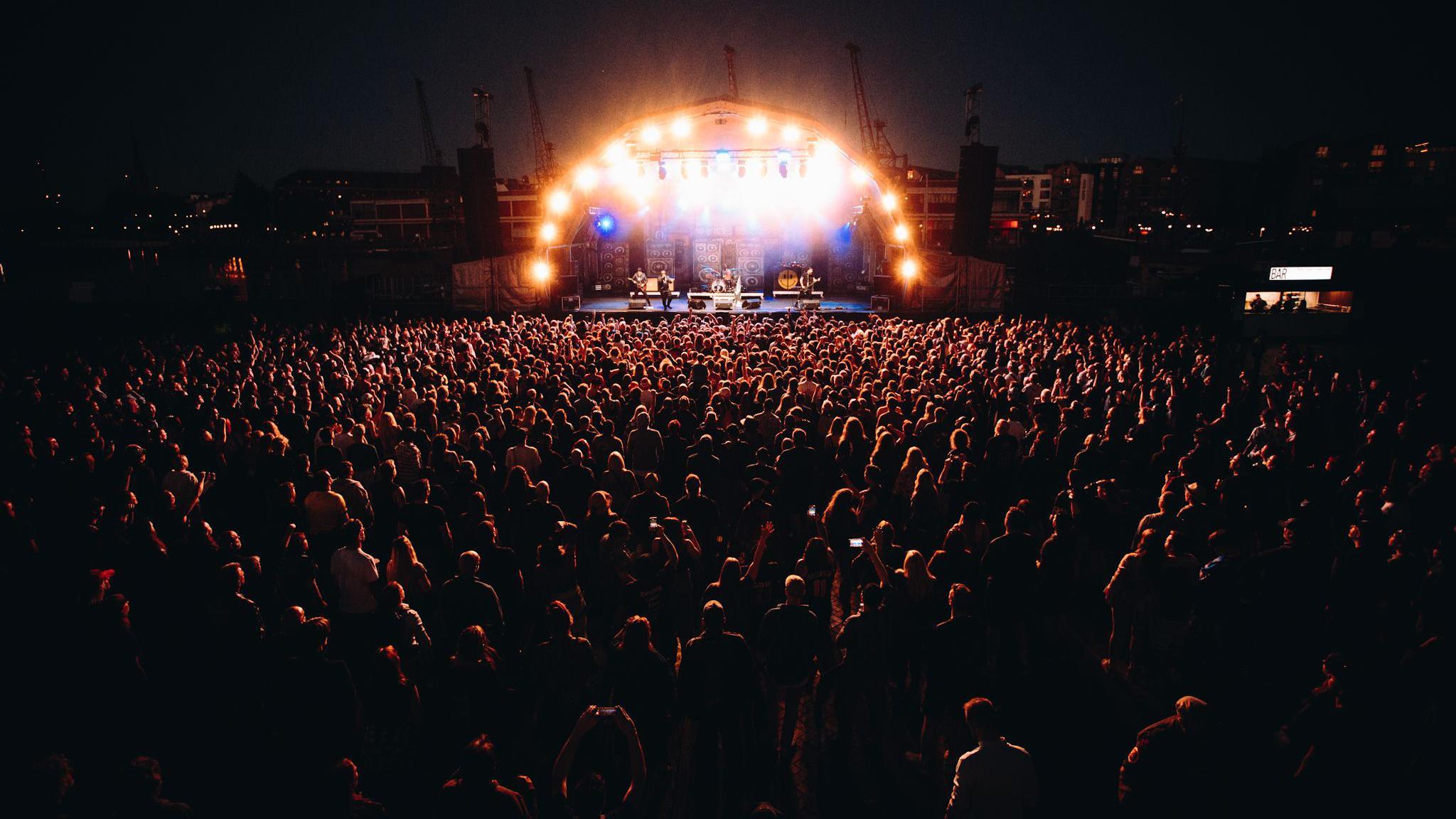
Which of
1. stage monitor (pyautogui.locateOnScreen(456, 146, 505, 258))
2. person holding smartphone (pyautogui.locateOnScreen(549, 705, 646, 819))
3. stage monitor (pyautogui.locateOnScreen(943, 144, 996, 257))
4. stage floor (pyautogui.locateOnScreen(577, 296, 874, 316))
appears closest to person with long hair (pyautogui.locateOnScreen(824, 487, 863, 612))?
person holding smartphone (pyautogui.locateOnScreen(549, 705, 646, 819))

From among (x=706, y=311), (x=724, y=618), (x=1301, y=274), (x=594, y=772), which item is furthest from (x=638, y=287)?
(x=594, y=772)

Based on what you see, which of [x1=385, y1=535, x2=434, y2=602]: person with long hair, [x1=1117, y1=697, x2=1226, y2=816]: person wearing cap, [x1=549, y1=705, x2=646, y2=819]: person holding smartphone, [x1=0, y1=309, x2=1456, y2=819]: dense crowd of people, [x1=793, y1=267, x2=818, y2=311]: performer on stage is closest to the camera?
[x1=1117, y1=697, x2=1226, y2=816]: person wearing cap

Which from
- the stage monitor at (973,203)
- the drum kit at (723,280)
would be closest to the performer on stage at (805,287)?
the drum kit at (723,280)

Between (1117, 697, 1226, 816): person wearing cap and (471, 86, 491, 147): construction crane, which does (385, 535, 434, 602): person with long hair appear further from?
(471, 86, 491, 147): construction crane

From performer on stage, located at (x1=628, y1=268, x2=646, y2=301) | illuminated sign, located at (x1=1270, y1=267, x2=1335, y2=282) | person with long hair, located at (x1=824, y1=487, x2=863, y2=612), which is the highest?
illuminated sign, located at (x1=1270, y1=267, x2=1335, y2=282)

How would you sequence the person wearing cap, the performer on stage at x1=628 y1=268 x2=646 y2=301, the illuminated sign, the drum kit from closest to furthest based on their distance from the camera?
the person wearing cap
the illuminated sign
the performer on stage at x1=628 y1=268 x2=646 y2=301
the drum kit

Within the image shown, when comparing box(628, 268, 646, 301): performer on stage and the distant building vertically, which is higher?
the distant building

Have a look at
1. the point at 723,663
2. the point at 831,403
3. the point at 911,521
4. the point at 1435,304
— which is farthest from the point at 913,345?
the point at 1435,304

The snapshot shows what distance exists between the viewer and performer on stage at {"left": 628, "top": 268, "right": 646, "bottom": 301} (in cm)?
2994

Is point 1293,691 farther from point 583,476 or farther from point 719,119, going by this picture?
point 719,119

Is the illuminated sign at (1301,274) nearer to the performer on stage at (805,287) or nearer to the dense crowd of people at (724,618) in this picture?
the performer on stage at (805,287)

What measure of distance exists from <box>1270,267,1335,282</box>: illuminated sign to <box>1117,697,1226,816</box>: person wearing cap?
2642 centimetres

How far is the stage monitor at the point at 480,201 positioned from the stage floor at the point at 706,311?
13.5 ft

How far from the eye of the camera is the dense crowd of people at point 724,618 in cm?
379
